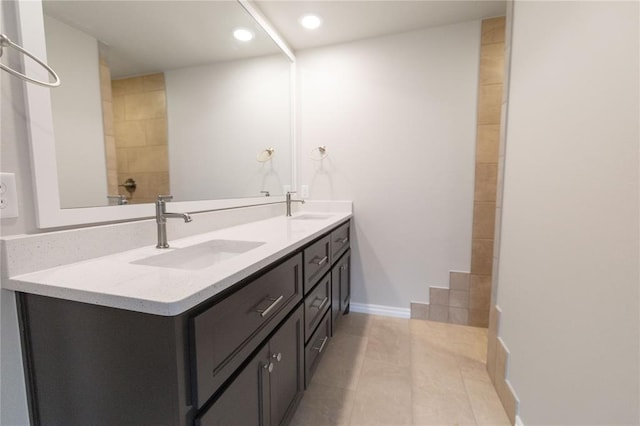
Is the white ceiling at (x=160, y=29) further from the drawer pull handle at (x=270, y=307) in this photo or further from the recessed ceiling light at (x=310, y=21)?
the drawer pull handle at (x=270, y=307)

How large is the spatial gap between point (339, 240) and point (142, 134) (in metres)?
1.24

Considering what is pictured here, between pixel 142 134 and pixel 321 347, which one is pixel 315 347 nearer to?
pixel 321 347

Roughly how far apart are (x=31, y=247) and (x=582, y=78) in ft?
5.26

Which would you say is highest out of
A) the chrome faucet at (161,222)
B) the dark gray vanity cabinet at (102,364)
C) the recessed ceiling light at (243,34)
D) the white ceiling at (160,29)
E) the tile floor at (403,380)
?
the recessed ceiling light at (243,34)

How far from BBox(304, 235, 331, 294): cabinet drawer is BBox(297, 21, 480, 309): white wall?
82 centimetres

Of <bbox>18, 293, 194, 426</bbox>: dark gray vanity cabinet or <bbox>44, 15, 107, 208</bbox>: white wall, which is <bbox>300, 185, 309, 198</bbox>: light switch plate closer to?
<bbox>44, 15, 107, 208</bbox>: white wall

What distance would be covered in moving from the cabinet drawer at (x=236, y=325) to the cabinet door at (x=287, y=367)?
0.24 feet

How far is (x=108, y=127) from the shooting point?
0.96 m

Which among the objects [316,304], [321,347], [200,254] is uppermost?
[200,254]

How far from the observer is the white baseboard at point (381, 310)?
2.22 m

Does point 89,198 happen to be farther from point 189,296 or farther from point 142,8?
point 142,8

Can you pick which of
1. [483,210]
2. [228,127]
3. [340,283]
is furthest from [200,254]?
[483,210]

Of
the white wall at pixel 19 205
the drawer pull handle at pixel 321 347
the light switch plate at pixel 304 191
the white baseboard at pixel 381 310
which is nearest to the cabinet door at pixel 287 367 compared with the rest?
the drawer pull handle at pixel 321 347

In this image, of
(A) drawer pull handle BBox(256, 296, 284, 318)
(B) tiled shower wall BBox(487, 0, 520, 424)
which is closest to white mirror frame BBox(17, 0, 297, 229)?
(A) drawer pull handle BBox(256, 296, 284, 318)
